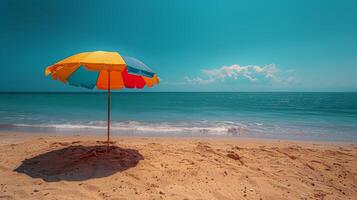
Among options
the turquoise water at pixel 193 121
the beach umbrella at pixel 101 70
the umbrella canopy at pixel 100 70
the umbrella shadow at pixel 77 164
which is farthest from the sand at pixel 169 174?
the turquoise water at pixel 193 121

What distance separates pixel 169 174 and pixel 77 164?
80.1 inches

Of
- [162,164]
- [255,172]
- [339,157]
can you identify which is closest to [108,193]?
[162,164]

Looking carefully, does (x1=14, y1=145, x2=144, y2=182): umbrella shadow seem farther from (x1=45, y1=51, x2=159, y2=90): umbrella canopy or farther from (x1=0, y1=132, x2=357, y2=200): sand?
(x1=45, y1=51, x2=159, y2=90): umbrella canopy

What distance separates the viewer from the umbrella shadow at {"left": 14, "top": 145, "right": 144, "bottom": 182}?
11.0 feet

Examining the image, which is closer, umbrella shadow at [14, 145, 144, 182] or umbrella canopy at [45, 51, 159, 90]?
umbrella canopy at [45, 51, 159, 90]

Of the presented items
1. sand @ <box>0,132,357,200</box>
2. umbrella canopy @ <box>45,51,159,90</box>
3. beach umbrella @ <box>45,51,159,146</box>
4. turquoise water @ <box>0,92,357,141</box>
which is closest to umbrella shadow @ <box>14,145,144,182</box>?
sand @ <box>0,132,357,200</box>

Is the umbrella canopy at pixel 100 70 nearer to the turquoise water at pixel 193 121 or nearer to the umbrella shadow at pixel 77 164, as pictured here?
the umbrella shadow at pixel 77 164

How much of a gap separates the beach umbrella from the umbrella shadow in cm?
99

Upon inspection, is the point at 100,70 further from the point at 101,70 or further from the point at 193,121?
the point at 193,121

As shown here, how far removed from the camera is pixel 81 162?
3818mm

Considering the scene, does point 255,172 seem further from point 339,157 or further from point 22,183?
point 22,183

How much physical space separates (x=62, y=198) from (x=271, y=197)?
3345 mm

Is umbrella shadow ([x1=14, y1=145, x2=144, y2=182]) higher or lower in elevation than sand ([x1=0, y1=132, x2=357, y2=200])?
higher

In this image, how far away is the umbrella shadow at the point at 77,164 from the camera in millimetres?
3346
